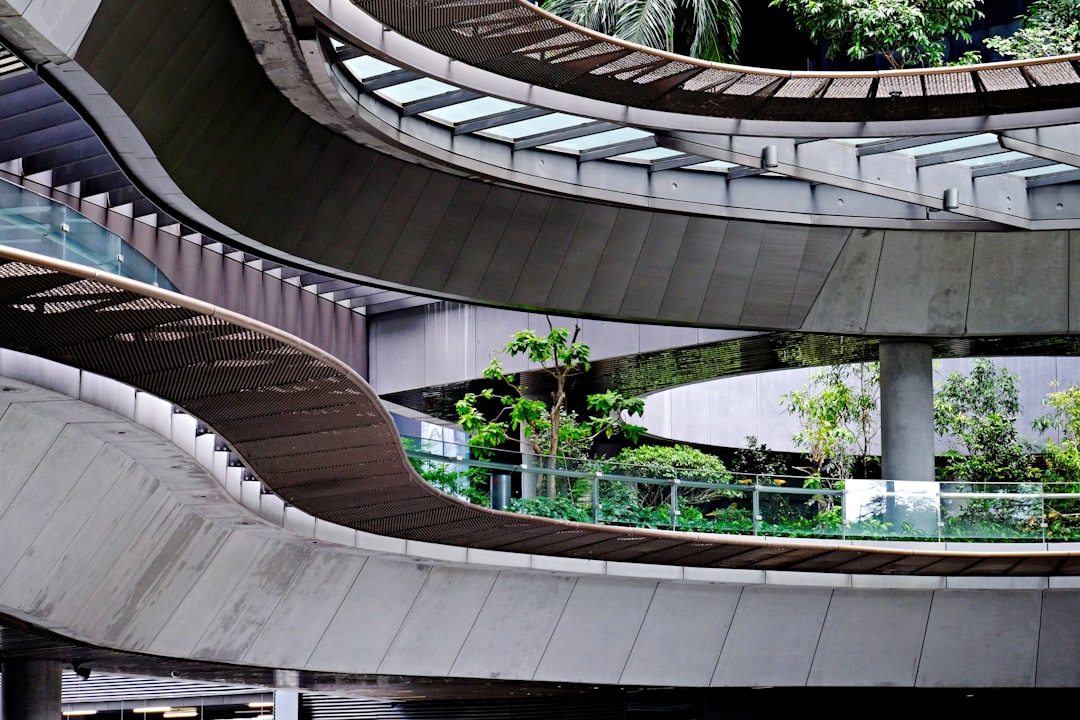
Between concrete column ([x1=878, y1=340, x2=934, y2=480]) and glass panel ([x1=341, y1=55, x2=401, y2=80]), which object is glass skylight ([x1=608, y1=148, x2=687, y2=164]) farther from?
concrete column ([x1=878, y1=340, x2=934, y2=480])

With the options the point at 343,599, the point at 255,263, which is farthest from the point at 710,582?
the point at 255,263

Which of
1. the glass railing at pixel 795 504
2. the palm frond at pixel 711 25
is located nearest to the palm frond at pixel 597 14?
the palm frond at pixel 711 25

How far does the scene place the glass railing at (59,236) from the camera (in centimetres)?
927

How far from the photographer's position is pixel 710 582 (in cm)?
2264

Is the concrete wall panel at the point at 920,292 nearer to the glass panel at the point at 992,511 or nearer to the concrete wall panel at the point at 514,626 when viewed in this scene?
the glass panel at the point at 992,511

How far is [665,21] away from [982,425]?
42.4 feet

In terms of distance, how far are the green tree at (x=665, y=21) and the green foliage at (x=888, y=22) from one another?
1535 millimetres

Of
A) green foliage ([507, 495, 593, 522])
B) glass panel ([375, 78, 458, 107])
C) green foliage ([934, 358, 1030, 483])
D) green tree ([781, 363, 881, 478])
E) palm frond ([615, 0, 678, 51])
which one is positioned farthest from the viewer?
green foliage ([934, 358, 1030, 483])

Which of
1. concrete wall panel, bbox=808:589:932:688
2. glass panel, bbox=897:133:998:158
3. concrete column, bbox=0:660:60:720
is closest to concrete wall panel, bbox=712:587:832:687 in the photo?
concrete wall panel, bbox=808:589:932:688

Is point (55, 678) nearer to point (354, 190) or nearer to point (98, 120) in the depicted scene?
point (354, 190)

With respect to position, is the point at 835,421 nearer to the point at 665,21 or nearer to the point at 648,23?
the point at 665,21

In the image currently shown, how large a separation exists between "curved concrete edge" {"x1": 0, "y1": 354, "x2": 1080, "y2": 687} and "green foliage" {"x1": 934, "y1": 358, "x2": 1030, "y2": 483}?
17.5ft

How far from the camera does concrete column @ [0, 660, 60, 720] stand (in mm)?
22250

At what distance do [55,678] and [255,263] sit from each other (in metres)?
8.18
